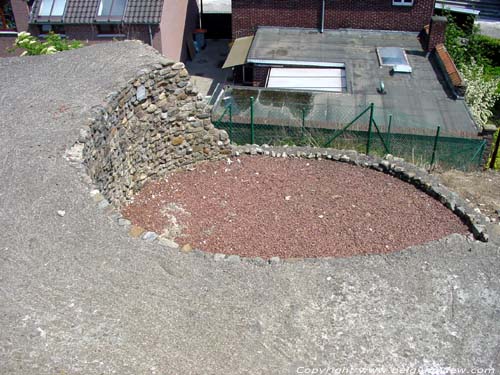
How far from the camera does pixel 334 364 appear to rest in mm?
5988

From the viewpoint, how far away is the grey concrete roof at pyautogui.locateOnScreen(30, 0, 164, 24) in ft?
73.5

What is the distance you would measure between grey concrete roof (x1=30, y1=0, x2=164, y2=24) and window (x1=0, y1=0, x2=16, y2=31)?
1152 millimetres

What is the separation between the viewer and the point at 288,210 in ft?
37.5

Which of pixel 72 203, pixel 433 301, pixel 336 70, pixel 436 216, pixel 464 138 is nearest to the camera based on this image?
pixel 433 301

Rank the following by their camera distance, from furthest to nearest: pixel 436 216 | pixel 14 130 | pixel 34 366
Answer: pixel 436 216, pixel 14 130, pixel 34 366

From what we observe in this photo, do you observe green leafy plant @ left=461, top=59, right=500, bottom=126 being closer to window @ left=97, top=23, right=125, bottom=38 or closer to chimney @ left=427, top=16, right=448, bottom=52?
chimney @ left=427, top=16, right=448, bottom=52

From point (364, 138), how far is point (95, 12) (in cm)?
1288

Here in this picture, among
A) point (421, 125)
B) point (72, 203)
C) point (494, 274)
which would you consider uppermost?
point (72, 203)

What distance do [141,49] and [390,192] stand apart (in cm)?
624

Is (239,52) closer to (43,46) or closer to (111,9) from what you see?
(111,9)

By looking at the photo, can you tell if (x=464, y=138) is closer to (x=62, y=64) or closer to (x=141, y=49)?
(x=141, y=49)

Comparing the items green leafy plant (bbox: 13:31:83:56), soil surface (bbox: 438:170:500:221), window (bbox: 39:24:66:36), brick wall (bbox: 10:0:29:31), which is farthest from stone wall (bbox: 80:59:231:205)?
brick wall (bbox: 10:0:29:31)

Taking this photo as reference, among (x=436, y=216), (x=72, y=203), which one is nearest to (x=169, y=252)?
(x=72, y=203)

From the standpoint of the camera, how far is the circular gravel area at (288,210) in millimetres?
10234
